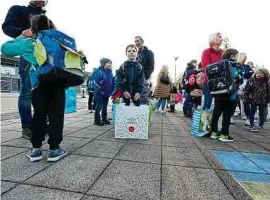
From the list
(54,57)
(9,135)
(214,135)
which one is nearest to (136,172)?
(54,57)

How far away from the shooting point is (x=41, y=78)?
2668mm

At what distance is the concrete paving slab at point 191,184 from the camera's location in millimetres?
2014

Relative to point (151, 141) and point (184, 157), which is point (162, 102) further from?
point (184, 157)

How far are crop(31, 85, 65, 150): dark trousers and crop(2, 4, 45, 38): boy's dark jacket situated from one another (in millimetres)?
1386

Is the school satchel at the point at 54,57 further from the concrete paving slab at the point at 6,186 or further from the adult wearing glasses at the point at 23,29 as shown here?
the adult wearing glasses at the point at 23,29

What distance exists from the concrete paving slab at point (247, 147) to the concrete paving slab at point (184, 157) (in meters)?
0.84

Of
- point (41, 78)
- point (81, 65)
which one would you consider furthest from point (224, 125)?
point (41, 78)

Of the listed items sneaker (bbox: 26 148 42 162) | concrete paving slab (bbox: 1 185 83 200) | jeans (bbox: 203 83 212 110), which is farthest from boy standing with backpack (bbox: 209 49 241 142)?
concrete paving slab (bbox: 1 185 83 200)

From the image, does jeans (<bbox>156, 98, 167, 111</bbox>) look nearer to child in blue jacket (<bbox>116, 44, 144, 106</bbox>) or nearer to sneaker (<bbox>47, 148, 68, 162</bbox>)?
child in blue jacket (<bbox>116, 44, 144, 106</bbox>)

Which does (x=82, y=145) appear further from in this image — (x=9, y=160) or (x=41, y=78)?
(x=41, y=78)

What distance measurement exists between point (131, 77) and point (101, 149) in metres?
1.80

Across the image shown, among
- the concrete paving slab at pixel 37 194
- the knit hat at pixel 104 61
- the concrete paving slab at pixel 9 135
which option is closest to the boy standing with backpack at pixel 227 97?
the knit hat at pixel 104 61

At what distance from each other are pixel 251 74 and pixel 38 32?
6.05 metres

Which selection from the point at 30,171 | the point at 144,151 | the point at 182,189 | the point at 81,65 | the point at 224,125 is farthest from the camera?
the point at 224,125
